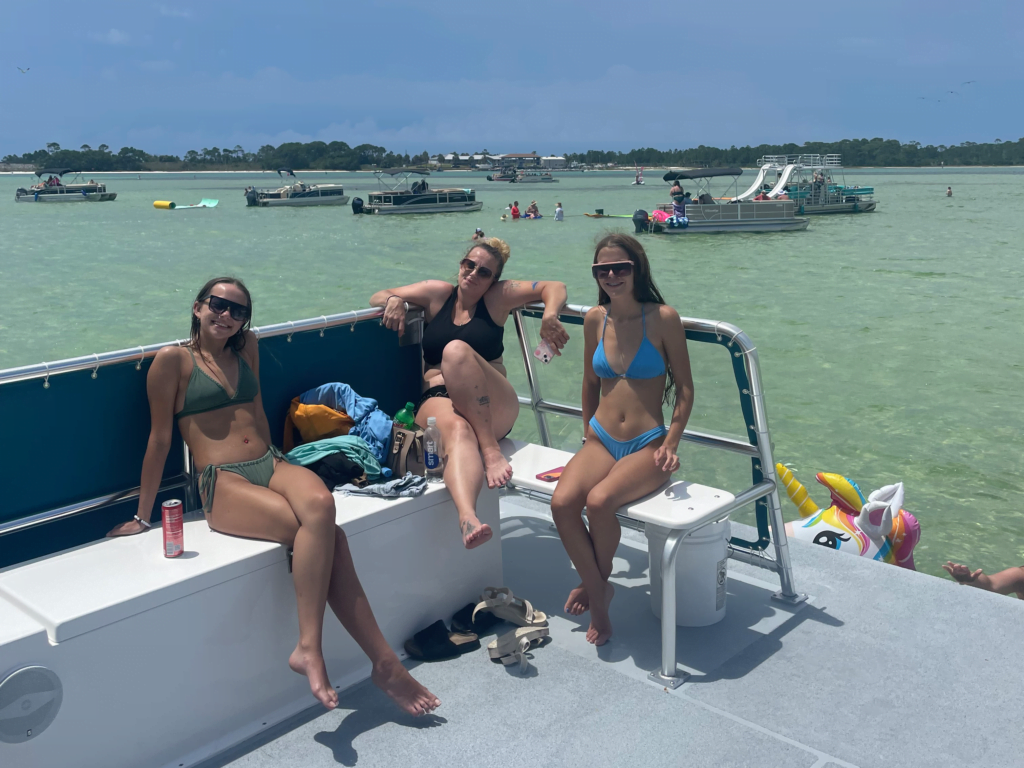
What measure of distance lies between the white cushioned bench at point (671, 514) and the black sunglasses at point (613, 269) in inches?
32.6

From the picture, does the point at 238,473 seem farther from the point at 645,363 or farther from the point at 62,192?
the point at 62,192

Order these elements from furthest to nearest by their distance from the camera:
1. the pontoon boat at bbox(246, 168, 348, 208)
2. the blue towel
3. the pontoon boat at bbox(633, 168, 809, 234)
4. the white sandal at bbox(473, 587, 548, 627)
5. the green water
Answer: the pontoon boat at bbox(246, 168, 348, 208) < the pontoon boat at bbox(633, 168, 809, 234) < the green water < the blue towel < the white sandal at bbox(473, 587, 548, 627)

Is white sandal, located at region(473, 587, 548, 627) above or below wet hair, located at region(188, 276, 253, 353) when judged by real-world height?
below

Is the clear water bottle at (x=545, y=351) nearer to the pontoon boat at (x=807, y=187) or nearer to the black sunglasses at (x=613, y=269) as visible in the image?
the black sunglasses at (x=613, y=269)

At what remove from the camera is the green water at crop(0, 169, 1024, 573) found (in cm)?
839

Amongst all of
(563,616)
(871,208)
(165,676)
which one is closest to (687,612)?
(563,616)

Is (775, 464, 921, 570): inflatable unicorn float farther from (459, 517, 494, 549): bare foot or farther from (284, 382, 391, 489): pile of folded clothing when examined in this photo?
(284, 382, 391, 489): pile of folded clothing

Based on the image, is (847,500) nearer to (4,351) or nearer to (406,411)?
(406,411)

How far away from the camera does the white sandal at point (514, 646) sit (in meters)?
3.04

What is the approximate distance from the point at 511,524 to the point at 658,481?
53.4 inches

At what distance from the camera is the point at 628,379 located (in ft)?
11.3

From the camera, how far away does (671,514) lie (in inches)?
117

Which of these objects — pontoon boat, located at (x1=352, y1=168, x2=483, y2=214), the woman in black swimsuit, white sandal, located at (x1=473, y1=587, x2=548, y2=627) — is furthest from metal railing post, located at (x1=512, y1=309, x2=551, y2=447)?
pontoon boat, located at (x1=352, y1=168, x2=483, y2=214)

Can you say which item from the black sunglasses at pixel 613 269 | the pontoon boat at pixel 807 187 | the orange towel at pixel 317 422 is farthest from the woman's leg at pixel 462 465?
the pontoon boat at pixel 807 187
